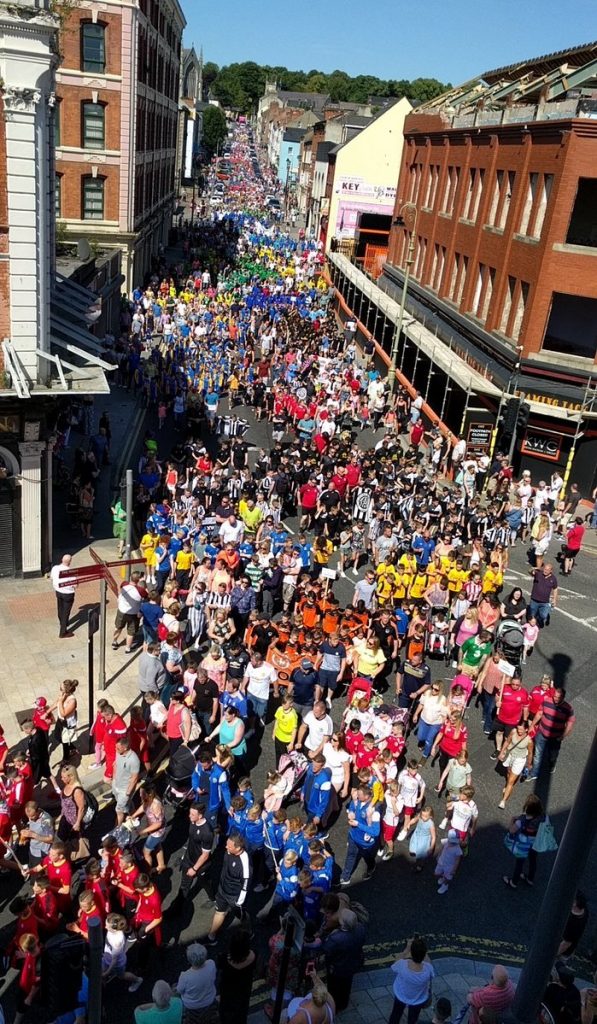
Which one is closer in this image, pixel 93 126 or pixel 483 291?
pixel 483 291

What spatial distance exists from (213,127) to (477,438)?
507 ft

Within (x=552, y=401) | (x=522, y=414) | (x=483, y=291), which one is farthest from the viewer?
(x=483, y=291)

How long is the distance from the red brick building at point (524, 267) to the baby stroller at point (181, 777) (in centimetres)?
1906

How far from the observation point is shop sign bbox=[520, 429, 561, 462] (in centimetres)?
2644

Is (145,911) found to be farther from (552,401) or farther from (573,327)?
(573,327)

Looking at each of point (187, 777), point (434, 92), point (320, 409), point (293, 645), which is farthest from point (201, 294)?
point (434, 92)

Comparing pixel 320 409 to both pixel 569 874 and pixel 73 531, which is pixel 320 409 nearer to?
pixel 73 531

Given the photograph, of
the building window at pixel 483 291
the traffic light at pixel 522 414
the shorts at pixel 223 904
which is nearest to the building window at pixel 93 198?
the building window at pixel 483 291

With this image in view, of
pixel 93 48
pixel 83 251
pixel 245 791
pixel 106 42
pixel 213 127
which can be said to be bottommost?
pixel 245 791

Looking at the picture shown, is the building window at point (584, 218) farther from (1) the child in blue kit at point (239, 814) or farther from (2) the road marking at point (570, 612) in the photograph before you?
(1) the child in blue kit at point (239, 814)

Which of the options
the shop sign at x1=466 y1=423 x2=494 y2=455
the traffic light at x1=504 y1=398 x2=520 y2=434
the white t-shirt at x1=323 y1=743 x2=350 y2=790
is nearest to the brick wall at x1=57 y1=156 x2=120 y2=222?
the shop sign at x1=466 y1=423 x2=494 y2=455

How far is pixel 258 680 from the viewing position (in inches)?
470

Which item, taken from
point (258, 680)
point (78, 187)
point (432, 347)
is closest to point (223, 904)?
point (258, 680)

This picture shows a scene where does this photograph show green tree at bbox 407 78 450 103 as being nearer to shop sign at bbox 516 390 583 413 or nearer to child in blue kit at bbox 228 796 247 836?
shop sign at bbox 516 390 583 413
